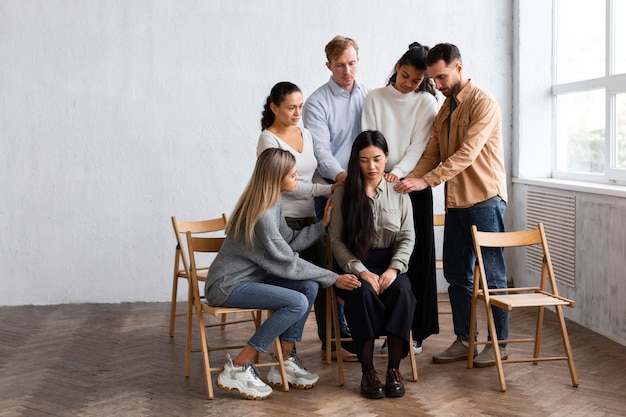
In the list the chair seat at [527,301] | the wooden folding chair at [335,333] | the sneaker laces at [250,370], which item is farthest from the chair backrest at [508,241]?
the sneaker laces at [250,370]

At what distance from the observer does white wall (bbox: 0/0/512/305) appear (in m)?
6.62

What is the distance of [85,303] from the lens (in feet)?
22.2

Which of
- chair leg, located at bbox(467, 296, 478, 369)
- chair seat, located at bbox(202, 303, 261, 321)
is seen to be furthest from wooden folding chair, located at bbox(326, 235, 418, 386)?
chair seat, located at bbox(202, 303, 261, 321)

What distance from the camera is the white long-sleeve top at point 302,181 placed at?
14.6 feet

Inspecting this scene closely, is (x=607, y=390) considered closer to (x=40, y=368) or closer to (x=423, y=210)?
(x=423, y=210)

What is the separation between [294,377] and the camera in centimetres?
435

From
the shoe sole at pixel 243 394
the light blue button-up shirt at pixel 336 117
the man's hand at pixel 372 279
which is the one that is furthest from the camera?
the light blue button-up shirt at pixel 336 117

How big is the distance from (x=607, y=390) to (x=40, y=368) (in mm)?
3124

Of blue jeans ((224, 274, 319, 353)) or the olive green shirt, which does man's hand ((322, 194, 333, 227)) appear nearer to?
the olive green shirt

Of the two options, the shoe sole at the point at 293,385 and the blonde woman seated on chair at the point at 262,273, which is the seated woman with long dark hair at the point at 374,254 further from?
the shoe sole at the point at 293,385

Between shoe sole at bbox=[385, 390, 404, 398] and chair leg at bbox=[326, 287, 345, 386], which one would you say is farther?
chair leg at bbox=[326, 287, 345, 386]

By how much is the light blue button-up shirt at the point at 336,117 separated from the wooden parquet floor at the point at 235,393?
1.27m

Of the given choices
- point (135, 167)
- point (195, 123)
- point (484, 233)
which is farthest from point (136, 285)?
point (484, 233)

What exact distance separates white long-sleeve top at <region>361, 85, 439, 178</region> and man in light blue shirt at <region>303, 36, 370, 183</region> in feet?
0.57
